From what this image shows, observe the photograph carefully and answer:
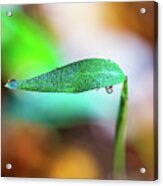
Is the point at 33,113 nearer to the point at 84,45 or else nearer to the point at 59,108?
the point at 59,108

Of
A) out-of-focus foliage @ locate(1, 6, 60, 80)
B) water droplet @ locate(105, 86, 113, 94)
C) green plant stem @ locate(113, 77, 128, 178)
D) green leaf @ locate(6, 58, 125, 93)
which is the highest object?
out-of-focus foliage @ locate(1, 6, 60, 80)

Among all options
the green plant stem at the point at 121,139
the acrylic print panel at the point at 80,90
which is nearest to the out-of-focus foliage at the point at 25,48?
the acrylic print panel at the point at 80,90

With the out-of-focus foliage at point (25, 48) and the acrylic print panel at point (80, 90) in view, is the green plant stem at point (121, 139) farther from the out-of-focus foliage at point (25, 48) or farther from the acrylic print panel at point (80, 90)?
the out-of-focus foliage at point (25, 48)

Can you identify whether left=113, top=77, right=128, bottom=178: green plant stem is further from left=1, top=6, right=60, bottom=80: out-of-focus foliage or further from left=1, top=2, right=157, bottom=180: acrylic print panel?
left=1, top=6, right=60, bottom=80: out-of-focus foliage

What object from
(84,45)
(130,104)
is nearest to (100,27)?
(84,45)

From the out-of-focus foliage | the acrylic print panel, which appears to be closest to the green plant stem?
the acrylic print panel

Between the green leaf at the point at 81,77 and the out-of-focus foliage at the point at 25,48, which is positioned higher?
the out-of-focus foliage at the point at 25,48

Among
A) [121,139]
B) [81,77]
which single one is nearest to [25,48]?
[81,77]

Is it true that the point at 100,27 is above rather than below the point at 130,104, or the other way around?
above
